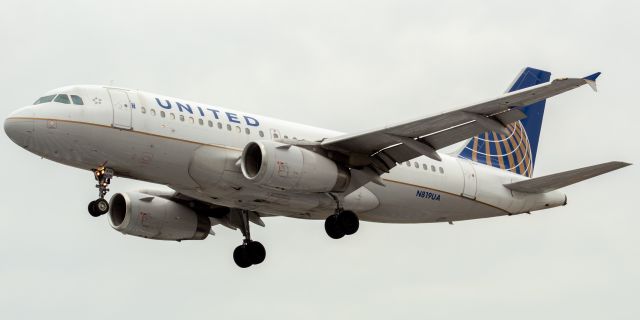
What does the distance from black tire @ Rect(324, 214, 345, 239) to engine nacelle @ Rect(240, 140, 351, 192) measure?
127 cm

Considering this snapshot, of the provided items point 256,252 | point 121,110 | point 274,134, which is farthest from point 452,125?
point 256,252

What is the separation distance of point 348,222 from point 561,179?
24.8ft

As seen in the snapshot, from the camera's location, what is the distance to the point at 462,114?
3797 centimetres

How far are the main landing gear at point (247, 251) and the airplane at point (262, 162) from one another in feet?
0.16

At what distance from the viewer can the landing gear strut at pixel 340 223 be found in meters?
41.0

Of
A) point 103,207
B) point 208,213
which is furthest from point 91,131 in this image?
point 208,213

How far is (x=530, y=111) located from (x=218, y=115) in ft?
47.7

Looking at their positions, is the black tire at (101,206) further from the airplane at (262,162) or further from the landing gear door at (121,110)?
the landing gear door at (121,110)

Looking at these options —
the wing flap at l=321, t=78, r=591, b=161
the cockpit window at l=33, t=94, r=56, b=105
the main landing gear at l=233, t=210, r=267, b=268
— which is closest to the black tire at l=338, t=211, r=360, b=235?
the wing flap at l=321, t=78, r=591, b=161

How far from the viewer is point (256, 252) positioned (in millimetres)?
45688

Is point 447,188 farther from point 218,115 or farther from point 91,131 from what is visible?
point 91,131

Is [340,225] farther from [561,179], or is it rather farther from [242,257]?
[561,179]

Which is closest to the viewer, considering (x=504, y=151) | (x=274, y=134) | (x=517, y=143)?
(x=274, y=134)

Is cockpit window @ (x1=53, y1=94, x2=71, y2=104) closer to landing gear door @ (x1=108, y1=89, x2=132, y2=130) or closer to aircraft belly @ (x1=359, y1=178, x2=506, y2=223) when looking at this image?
landing gear door @ (x1=108, y1=89, x2=132, y2=130)
